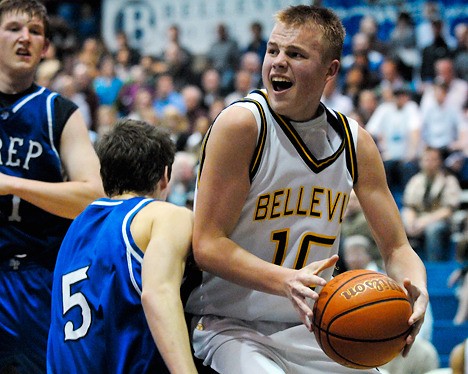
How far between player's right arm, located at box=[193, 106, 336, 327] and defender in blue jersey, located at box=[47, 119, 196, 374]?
0.30 ft

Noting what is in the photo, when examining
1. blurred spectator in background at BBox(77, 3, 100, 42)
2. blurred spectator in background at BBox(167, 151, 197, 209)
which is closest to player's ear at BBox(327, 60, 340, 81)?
blurred spectator in background at BBox(167, 151, 197, 209)

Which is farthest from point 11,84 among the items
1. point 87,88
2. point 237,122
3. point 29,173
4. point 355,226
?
point 87,88

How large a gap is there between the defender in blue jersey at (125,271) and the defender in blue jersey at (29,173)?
820mm

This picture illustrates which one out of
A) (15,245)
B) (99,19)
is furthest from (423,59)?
(15,245)

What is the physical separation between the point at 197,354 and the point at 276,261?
0.50 meters

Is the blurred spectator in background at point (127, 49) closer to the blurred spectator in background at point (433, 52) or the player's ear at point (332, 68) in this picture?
the blurred spectator in background at point (433, 52)

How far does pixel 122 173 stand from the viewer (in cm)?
371

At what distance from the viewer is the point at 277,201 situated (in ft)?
12.2

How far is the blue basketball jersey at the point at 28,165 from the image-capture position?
4.58 m

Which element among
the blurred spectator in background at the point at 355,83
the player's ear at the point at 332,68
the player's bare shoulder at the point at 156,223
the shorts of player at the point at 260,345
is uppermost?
the player's ear at the point at 332,68

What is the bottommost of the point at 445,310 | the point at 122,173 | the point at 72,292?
the point at 445,310

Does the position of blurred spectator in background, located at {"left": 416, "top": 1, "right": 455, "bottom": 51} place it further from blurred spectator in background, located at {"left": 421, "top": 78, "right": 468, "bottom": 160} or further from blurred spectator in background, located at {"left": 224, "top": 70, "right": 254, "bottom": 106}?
blurred spectator in background, located at {"left": 224, "top": 70, "right": 254, "bottom": 106}

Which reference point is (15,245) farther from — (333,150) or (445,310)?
(445,310)

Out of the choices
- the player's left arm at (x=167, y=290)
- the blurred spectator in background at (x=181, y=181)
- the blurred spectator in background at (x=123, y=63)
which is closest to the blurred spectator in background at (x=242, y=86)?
the blurred spectator in background at (x=181, y=181)
